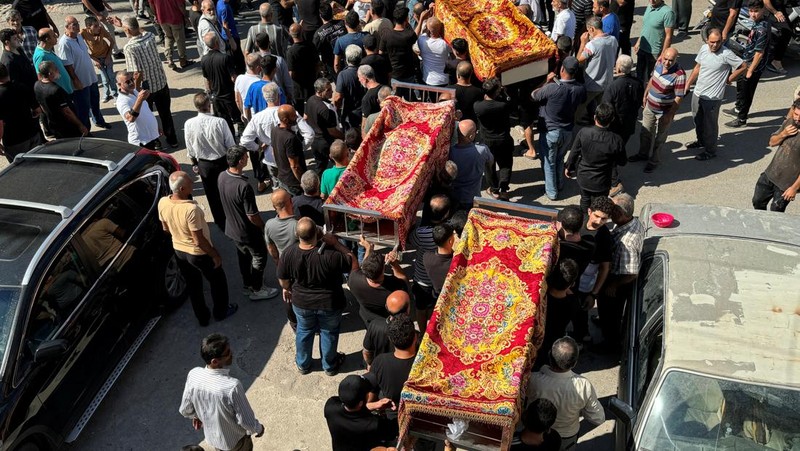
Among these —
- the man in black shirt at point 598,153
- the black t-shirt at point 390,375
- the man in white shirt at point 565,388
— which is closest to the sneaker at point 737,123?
the man in black shirt at point 598,153

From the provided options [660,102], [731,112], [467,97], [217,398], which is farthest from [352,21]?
[217,398]

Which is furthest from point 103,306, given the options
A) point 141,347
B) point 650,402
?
point 650,402

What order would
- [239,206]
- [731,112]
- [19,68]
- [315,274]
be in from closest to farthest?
[315,274] → [239,206] → [19,68] → [731,112]

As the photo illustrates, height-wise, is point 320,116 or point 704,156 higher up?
point 320,116

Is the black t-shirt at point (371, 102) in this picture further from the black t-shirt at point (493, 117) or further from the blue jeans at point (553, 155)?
the blue jeans at point (553, 155)

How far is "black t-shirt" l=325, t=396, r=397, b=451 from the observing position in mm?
5223

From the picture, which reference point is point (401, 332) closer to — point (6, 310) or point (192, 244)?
point (192, 244)

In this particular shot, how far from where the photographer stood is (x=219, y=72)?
10523mm

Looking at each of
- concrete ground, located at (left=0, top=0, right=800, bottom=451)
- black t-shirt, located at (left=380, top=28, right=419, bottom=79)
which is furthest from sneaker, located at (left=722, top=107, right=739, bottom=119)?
black t-shirt, located at (left=380, top=28, right=419, bottom=79)

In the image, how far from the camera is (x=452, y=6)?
1171 centimetres

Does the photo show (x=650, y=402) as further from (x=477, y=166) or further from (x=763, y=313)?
(x=477, y=166)

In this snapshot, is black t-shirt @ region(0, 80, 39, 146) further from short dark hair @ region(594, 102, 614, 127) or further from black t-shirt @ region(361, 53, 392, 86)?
short dark hair @ region(594, 102, 614, 127)

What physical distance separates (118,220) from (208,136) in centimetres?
175

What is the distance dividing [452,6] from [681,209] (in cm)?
617
